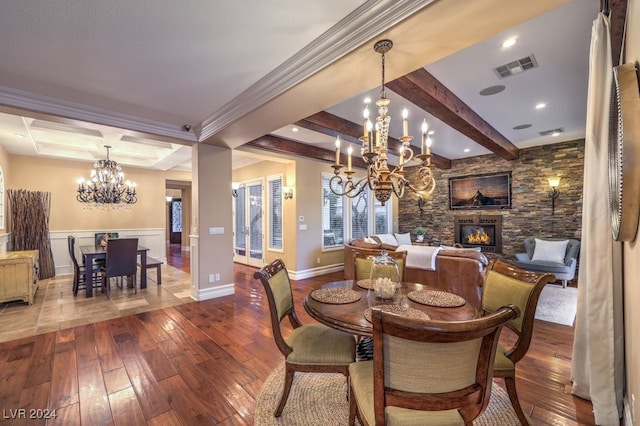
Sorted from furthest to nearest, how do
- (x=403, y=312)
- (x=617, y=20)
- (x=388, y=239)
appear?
(x=388, y=239) → (x=617, y=20) → (x=403, y=312)

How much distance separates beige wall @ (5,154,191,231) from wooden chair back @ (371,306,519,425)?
7704 millimetres

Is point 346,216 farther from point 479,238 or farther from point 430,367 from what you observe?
point 430,367

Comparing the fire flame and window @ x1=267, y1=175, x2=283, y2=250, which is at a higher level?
window @ x1=267, y1=175, x2=283, y2=250

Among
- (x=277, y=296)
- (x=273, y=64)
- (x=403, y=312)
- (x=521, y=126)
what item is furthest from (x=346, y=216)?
(x=403, y=312)

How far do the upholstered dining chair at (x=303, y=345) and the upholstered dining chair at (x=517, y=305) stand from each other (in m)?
0.90

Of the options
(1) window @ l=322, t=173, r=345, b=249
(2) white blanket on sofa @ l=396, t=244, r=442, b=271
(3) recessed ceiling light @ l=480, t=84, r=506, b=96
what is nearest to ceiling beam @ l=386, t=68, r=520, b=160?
(3) recessed ceiling light @ l=480, t=84, r=506, b=96

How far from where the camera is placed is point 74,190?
6.40 m

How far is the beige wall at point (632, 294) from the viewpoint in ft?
4.27

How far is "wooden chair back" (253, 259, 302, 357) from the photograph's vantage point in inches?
71.7

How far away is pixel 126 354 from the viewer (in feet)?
8.70

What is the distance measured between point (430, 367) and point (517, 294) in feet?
3.63

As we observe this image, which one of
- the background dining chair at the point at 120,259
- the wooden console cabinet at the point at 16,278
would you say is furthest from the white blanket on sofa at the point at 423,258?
the wooden console cabinet at the point at 16,278

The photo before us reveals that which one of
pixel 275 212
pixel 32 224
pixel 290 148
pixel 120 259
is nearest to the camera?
pixel 120 259

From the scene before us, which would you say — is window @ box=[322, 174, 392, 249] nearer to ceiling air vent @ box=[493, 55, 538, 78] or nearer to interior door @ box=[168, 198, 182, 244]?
ceiling air vent @ box=[493, 55, 538, 78]
